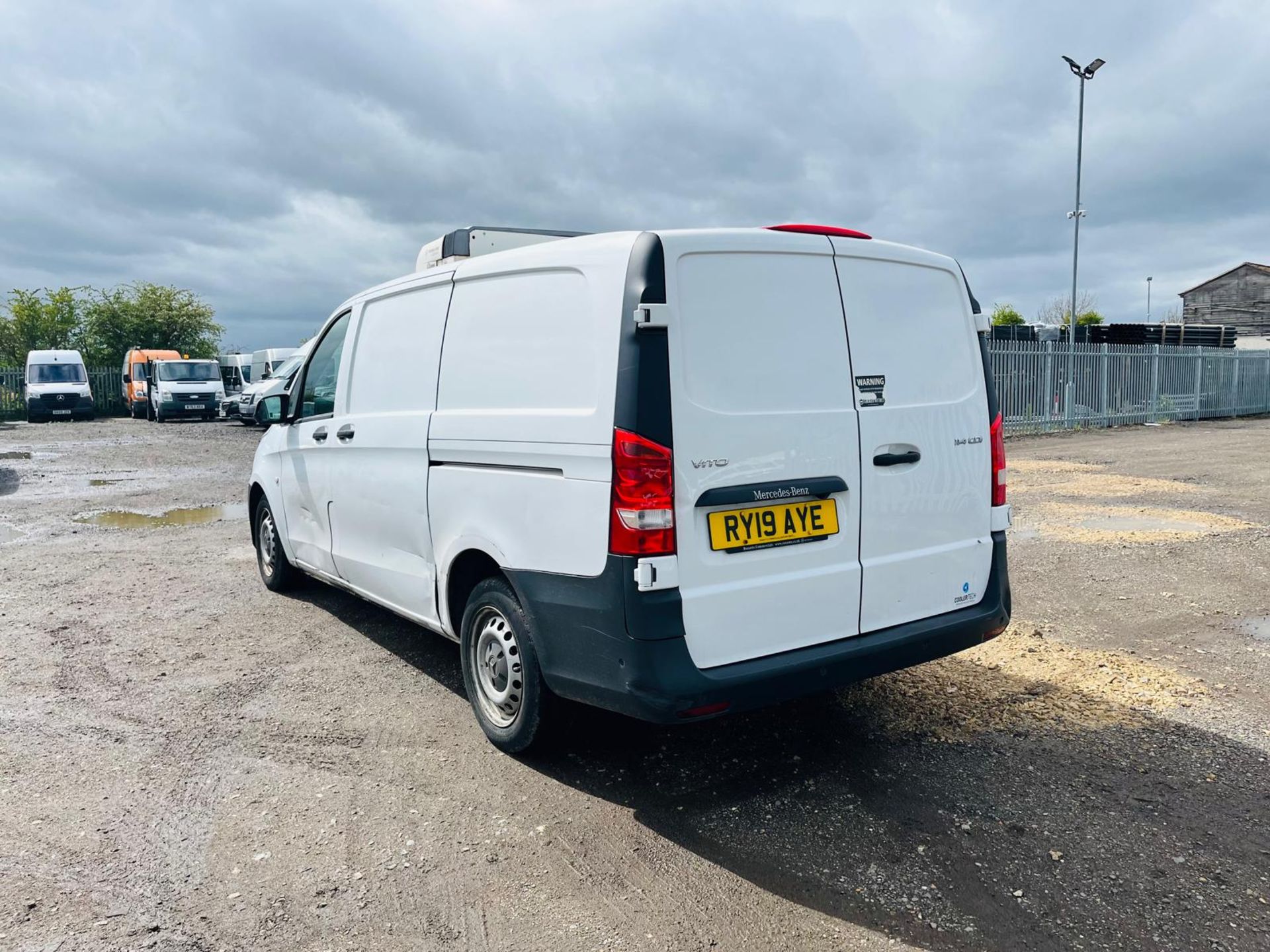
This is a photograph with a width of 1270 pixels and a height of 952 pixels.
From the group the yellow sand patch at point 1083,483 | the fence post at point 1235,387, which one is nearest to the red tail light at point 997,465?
the yellow sand patch at point 1083,483

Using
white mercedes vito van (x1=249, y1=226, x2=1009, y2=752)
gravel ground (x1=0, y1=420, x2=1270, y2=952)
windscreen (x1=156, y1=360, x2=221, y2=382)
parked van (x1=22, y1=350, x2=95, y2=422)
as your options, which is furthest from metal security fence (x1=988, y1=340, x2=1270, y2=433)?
parked van (x1=22, y1=350, x2=95, y2=422)

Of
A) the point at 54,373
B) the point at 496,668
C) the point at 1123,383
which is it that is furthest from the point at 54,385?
the point at 496,668

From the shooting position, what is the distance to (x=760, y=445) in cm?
345

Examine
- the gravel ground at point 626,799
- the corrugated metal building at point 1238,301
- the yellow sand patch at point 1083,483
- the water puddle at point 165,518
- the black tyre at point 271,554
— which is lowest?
the gravel ground at point 626,799

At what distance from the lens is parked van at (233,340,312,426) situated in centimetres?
2144

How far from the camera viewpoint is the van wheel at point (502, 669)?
3.81m

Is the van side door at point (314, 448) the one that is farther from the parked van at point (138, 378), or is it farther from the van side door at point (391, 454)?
the parked van at point (138, 378)

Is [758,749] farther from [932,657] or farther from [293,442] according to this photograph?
[293,442]

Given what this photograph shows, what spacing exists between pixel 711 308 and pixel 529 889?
2.09 meters

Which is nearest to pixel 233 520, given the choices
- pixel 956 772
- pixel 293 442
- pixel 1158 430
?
pixel 293 442

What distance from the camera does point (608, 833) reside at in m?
3.45

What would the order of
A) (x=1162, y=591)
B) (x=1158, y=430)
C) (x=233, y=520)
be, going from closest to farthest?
1. (x=1162, y=591)
2. (x=233, y=520)
3. (x=1158, y=430)

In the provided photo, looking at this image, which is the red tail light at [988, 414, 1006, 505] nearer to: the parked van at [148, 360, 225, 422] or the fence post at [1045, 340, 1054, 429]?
the fence post at [1045, 340, 1054, 429]

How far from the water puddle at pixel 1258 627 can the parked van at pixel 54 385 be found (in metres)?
34.6
